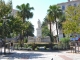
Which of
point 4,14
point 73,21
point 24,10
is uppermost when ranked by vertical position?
point 24,10

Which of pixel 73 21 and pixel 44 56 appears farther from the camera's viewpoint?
pixel 73 21

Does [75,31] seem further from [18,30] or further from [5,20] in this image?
[5,20]

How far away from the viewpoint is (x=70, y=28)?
1207 inches

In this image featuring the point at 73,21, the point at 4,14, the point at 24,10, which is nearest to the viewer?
the point at 4,14

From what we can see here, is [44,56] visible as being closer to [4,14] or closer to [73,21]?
[4,14]

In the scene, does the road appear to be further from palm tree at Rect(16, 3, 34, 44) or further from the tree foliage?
palm tree at Rect(16, 3, 34, 44)

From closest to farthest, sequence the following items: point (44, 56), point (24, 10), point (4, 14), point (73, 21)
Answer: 1. point (44, 56)
2. point (4, 14)
3. point (73, 21)
4. point (24, 10)

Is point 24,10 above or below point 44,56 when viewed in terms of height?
above

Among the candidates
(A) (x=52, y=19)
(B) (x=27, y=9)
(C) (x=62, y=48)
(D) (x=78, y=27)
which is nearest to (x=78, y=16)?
(D) (x=78, y=27)

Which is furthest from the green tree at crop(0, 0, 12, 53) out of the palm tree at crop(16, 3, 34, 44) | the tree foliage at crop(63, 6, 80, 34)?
the palm tree at crop(16, 3, 34, 44)

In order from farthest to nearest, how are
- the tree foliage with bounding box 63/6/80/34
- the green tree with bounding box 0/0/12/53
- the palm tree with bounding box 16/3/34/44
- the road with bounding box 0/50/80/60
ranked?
1. the palm tree with bounding box 16/3/34/44
2. the tree foliage with bounding box 63/6/80/34
3. the green tree with bounding box 0/0/12/53
4. the road with bounding box 0/50/80/60

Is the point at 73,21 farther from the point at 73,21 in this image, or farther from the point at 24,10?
the point at 24,10

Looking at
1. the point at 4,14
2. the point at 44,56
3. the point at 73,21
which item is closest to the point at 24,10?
the point at 4,14

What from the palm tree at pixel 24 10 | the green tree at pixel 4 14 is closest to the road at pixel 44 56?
the green tree at pixel 4 14
